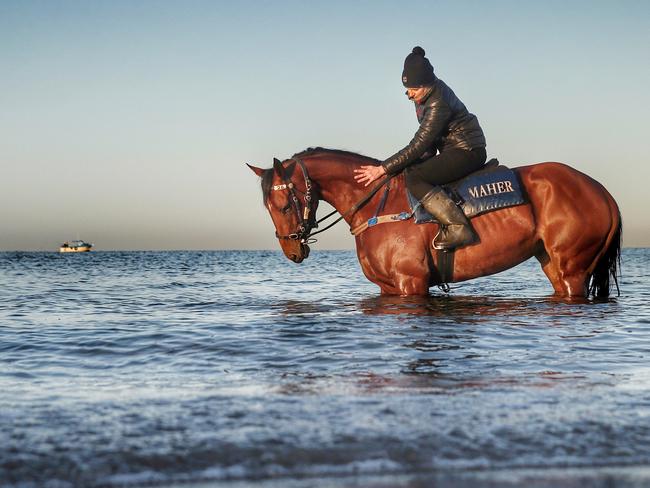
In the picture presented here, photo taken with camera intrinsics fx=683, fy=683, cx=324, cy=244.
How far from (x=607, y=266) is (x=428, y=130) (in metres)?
3.22

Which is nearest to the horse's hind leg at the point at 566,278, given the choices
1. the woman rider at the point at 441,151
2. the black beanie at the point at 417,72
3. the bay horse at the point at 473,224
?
the bay horse at the point at 473,224

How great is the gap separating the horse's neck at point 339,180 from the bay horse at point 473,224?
0.01m

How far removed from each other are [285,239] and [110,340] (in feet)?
12.1

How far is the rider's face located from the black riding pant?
2.51 feet

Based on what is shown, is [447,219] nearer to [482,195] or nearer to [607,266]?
[482,195]

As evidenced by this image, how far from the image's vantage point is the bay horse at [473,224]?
348 inches

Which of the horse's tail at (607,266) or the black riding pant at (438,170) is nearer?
the black riding pant at (438,170)

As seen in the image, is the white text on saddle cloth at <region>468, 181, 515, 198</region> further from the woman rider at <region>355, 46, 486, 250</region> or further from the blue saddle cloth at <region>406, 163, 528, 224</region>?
the woman rider at <region>355, 46, 486, 250</region>

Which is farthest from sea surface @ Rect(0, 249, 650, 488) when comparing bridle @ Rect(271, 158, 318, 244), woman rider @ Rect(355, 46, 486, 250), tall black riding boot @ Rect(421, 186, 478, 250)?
bridle @ Rect(271, 158, 318, 244)

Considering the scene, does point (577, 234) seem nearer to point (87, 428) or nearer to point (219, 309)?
point (219, 309)

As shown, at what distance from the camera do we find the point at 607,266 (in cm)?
941

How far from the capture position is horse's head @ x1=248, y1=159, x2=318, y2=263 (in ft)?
30.3

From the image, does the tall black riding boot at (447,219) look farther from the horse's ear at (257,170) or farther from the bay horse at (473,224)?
the horse's ear at (257,170)

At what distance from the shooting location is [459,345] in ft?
18.0
